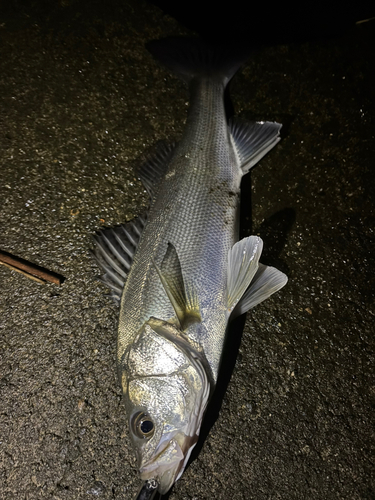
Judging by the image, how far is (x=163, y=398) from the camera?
1.55m

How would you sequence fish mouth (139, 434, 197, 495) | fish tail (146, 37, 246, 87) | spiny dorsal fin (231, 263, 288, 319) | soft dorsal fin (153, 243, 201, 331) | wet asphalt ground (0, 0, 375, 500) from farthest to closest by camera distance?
fish tail (146, 37, 246, 87)
wet asphalt ground (0, 0, 375, 500)
spiny dorsal fin (231, 263, 288, 319)
soft dorsal fin (153, 243, 201, 331)
fish mouth (139, 434, 197, 495)

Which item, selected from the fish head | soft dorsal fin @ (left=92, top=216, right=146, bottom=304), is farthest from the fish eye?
soft dorsal fin @ (left=92, top=216, right=146, bottom=304)

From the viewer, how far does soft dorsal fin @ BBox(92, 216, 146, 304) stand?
6.37 ft

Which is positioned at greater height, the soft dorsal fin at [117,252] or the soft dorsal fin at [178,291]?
the soft dorsal fin at [117,252]

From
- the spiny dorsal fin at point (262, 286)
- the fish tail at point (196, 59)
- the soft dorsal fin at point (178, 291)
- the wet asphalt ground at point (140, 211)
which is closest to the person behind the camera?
the soft dorsal fin at point (178, 291)

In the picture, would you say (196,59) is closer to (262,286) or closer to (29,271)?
(262,286)

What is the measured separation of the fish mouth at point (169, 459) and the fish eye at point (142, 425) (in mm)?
90

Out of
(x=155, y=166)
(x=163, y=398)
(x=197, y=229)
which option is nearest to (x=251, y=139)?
(x=155, y=166)

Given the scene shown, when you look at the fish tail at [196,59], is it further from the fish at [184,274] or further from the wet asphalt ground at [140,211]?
the wet asphalt ground at [140,211]

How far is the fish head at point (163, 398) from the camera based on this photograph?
4.96ft

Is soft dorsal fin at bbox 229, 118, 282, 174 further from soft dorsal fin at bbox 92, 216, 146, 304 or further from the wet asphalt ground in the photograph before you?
soft dorsal fin at bbox 92, 216, 146, 304

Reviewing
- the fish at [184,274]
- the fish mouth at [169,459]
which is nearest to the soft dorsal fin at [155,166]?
the fish at [184,274]

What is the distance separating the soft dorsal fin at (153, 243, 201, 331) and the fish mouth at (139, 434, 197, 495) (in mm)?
535

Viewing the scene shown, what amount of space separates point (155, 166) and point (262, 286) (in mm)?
1119
